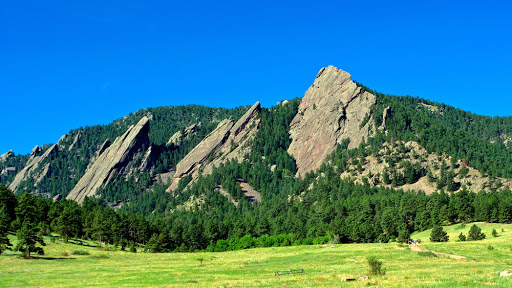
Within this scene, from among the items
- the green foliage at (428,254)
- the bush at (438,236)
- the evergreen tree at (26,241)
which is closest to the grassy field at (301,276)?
the green foliage at (428,254)

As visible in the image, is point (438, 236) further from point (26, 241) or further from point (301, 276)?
point (26, 241)

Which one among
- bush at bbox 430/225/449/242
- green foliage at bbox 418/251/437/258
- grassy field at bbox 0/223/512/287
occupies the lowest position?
grassy field at bbox 0/223/512/287

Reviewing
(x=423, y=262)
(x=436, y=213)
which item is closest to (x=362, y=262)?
(x=423, y=262)

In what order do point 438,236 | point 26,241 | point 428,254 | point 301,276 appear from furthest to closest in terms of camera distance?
point 438,236 < point 26,241 < point 428,254 < point 301,276

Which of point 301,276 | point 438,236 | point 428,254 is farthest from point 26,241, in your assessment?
point 438,236

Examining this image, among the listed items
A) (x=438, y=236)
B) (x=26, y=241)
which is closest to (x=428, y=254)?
(x=438, y=236)

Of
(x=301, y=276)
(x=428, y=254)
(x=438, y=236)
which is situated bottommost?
(x=301, y=276)

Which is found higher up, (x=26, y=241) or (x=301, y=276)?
(x=26, y=241)

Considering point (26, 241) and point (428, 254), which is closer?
point (428, 254)

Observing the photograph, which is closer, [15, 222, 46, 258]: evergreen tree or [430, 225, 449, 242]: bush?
[15, 222, 46, 258]: evergreen tree

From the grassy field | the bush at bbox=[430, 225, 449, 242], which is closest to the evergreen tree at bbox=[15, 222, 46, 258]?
the grassy field

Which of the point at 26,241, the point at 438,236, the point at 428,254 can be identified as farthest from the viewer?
the point at 438,236

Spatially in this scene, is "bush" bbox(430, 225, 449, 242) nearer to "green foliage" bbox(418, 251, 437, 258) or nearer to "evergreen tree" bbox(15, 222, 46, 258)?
"green foliage" bbox(418, 251, 437, 258)

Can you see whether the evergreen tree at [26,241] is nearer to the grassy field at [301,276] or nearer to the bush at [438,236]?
the grassy field at [301,276]
